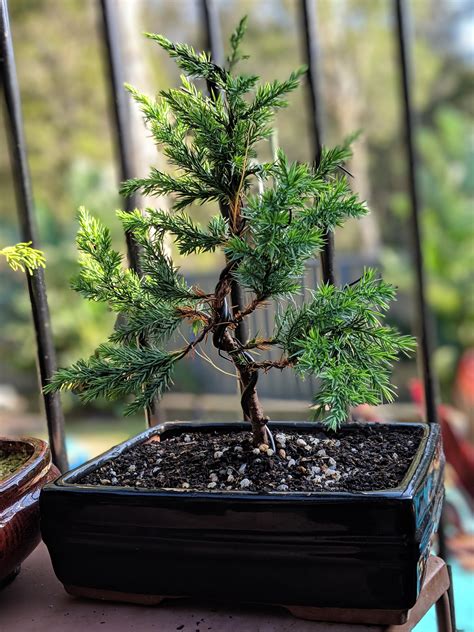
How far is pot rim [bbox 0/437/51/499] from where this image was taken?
675 mm

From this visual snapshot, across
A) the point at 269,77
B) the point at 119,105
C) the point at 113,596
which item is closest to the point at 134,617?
the point at 113,596

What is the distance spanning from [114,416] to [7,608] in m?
8.00

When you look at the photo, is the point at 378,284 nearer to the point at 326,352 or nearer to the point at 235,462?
the point at 326,352

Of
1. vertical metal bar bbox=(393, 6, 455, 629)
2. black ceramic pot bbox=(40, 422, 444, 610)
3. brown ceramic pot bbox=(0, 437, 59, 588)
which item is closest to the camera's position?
black ceramic pot bbox=(40, 422, 444, 610)

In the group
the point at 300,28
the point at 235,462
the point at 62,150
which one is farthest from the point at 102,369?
the point at 62,150

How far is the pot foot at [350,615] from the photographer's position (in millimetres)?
583

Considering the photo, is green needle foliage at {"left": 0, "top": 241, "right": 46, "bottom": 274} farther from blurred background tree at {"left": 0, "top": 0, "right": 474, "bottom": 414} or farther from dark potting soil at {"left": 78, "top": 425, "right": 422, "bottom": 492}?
blurred background tree at {"left": 0, "top": 0, "right": 474, "bottom": 414}

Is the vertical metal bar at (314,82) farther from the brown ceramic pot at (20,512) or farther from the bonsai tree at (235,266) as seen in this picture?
the brown ceramic pot at (20,512)

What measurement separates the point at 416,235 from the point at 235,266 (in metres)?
0.34

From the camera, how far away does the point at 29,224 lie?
92cm

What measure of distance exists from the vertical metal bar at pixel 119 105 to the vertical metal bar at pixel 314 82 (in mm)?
235

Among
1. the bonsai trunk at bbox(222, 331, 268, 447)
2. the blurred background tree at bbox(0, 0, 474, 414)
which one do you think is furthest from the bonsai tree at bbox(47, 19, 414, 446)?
the blurred background tree at bbox(0, 0, 474, 414)

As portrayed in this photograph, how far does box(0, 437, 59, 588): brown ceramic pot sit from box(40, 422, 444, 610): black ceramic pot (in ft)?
0.12

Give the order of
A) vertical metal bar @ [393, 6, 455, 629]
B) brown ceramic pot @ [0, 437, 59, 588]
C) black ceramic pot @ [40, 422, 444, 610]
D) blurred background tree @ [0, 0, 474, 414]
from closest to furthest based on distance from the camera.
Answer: black ceramic pot @ [40, 422, 444, 610], brown ceramic pot @ [0, 437, 59, 588], vertical metal bar @ [393, 6, 455, 629], blurred background tree @ [0, 0, 474, 414]
